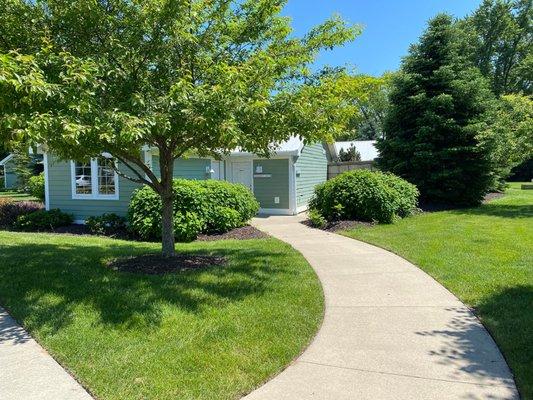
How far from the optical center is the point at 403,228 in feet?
38.6

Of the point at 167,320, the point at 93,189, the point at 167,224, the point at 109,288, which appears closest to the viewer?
the point at 167,320

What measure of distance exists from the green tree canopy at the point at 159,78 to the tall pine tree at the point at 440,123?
34.9ft

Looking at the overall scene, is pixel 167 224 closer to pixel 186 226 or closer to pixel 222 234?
pixel 186 226

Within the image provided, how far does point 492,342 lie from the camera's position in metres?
4.31

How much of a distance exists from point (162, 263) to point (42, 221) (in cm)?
862

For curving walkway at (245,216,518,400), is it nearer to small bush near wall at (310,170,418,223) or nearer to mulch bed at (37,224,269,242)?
mulch bed at (37,224,269,242)

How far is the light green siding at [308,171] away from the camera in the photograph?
57.7 feet

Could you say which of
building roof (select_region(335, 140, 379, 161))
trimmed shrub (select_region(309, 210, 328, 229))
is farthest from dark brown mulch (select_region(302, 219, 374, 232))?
building roof (select_region(335, 140, 379, 161))

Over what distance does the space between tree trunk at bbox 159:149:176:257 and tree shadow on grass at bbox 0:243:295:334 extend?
101 cm

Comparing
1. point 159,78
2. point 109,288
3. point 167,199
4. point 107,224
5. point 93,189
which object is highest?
point 159,78

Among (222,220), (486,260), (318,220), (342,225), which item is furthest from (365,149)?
(486,260)

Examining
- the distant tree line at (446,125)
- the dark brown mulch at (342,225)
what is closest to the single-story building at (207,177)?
the dark brown mulch at (342,225)

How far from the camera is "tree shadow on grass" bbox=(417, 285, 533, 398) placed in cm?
366

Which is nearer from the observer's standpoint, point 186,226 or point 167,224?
point 167,224
